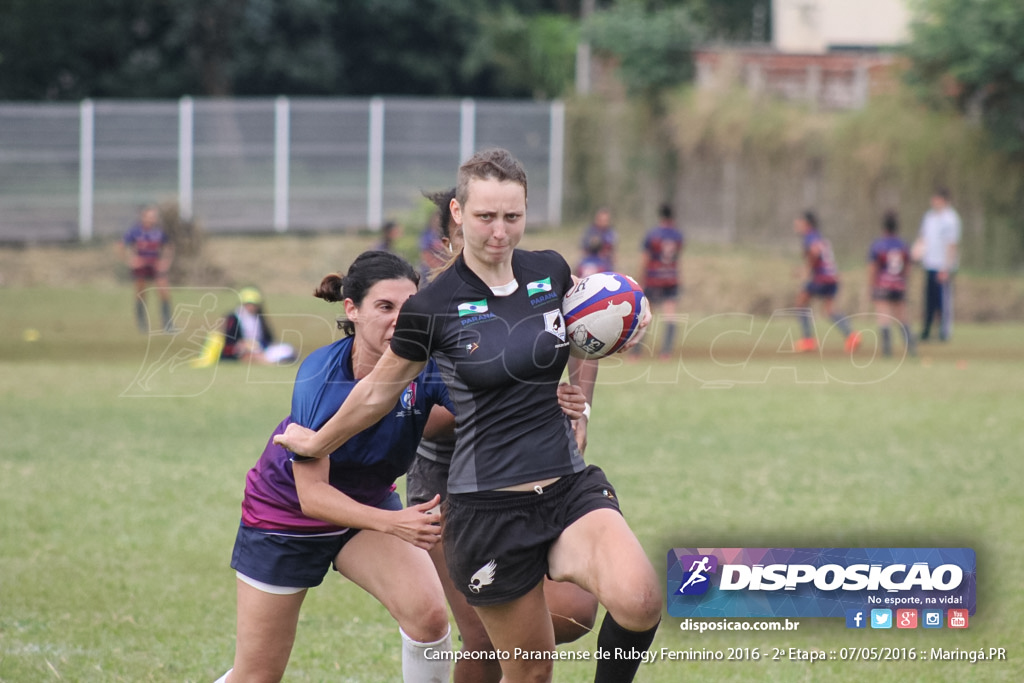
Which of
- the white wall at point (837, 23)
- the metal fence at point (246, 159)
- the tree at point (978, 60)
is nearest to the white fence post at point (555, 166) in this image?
the metal fence at point (246, 159)

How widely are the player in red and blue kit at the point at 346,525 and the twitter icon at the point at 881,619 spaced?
2316 mm

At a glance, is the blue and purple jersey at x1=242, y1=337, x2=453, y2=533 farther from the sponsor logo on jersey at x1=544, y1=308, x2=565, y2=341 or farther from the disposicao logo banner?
the disposicao logo banner

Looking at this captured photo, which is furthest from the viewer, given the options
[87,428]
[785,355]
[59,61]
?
[59,61]

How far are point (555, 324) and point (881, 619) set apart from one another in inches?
101

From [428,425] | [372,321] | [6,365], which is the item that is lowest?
[6,365]

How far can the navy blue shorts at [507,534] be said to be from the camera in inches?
169

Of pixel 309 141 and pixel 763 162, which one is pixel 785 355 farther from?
pixel 309 141

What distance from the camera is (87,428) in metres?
11.8

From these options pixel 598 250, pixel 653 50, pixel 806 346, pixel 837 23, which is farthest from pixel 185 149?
pixel 837 23

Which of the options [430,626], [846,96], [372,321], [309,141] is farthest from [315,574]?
[846,96]

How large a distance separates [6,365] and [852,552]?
1274 centimetres

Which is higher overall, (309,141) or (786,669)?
(309,141)

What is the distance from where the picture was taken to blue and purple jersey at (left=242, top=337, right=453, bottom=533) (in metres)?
4.60

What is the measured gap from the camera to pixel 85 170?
26.1 meters
